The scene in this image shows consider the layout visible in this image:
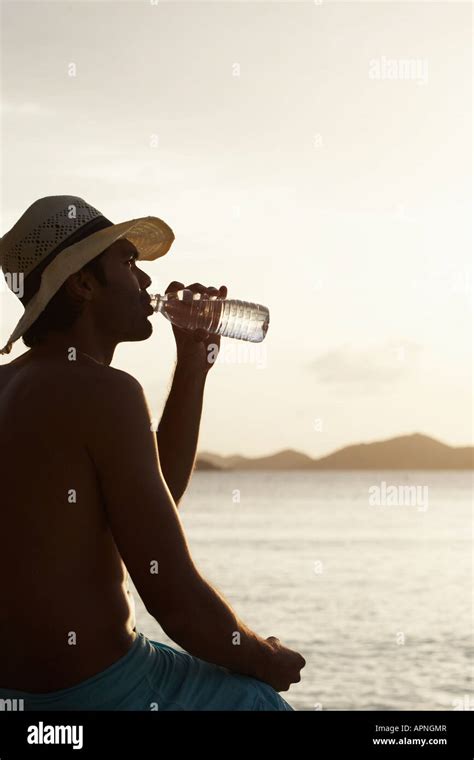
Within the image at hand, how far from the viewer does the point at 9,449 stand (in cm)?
259

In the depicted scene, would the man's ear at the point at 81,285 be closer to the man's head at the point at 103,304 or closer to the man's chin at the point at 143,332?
the man's head at the point at 103,304

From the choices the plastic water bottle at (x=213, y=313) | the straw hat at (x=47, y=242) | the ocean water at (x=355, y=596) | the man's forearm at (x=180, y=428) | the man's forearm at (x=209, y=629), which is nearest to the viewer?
the man's forearm at (x=209, y=629)

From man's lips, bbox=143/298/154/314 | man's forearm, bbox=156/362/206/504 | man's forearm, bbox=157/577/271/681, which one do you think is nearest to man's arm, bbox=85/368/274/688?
man's forearm, bbox=157/577/271/681

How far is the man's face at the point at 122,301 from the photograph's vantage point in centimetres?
281

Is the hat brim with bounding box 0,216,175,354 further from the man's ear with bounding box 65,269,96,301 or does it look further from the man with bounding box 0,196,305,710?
the man with bounding box 0,196,305,710

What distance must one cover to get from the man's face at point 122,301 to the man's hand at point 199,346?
1.86ft

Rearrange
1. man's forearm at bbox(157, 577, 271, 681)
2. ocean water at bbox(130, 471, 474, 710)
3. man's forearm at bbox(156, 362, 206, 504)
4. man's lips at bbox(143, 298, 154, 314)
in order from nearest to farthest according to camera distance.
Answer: man's forearm at bbox(157, 577, 271, 681) < man's lips at bbox(143, 298, 154, 314) < man's forearm at bbox(156, 362, 206, 504) < ocean water at bbox(130, 471, 474, 710)

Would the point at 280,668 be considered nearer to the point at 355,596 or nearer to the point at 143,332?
the point at 143,332

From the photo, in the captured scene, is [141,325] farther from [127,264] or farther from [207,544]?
[207,544]

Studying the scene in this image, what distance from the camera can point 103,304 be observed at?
2.81 metres

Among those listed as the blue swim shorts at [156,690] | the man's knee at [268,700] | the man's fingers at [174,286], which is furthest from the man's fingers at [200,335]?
the man's knee at [268,700]

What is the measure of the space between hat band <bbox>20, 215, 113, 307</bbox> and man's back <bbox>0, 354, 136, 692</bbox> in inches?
13.3

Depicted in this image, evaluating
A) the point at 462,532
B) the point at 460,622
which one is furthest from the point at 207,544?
the point at 460,622

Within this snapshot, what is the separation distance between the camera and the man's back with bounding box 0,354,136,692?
2.53m
